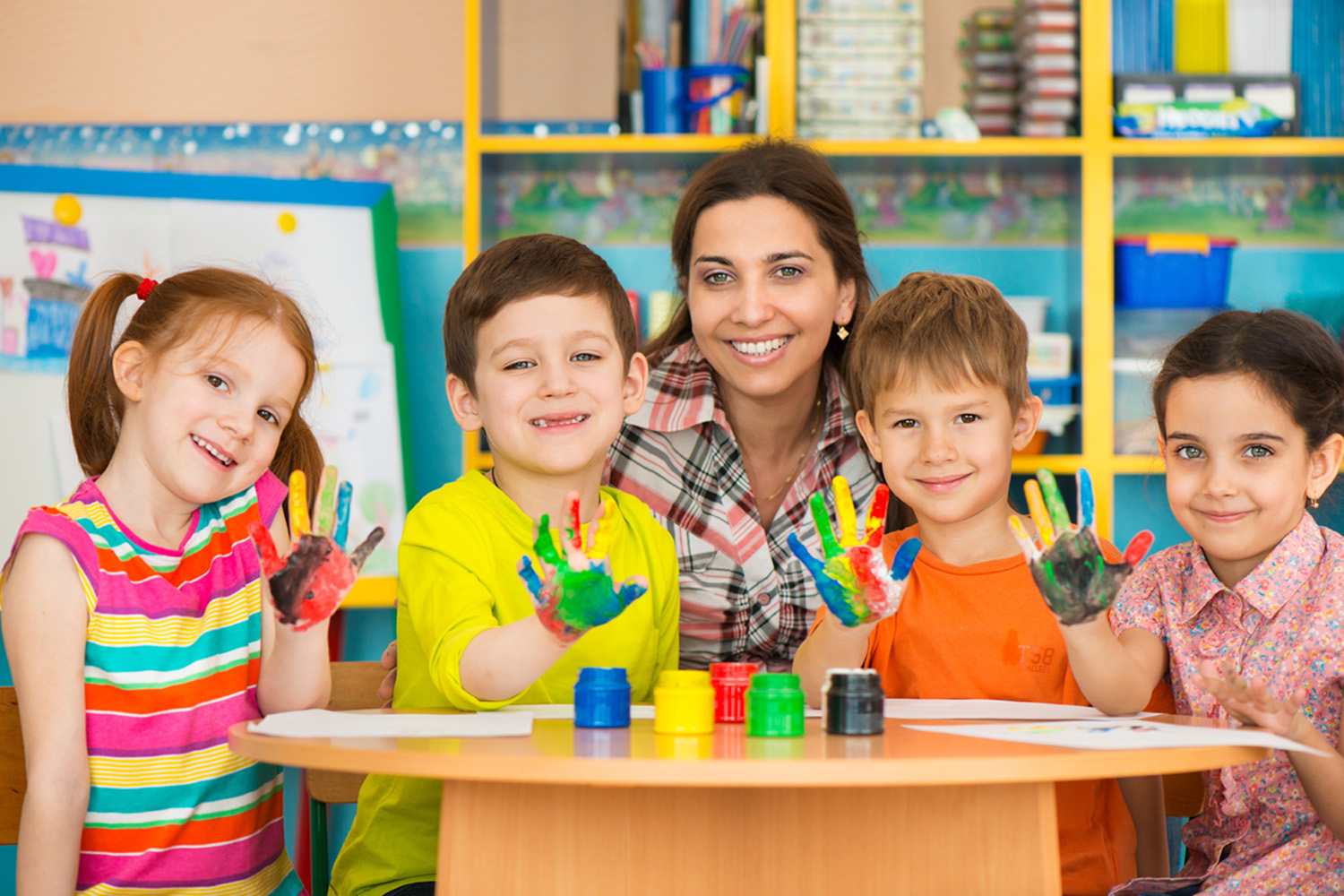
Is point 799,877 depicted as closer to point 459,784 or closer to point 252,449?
point 459,784

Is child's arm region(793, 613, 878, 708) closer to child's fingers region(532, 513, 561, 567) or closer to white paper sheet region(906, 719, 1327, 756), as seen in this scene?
white paper sheet region(906, 719, 1327, 756)

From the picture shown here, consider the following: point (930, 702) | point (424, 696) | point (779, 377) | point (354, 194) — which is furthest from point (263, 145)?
point (930, 702)

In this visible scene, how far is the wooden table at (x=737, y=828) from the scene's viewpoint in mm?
1001

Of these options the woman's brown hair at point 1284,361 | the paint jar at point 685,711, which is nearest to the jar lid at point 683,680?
the paint jar at point 685,711

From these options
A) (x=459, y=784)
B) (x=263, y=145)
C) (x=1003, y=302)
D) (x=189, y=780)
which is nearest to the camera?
(x=459, y=784)

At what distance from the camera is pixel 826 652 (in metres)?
1.36

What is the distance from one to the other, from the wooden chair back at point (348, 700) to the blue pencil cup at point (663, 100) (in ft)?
4.82

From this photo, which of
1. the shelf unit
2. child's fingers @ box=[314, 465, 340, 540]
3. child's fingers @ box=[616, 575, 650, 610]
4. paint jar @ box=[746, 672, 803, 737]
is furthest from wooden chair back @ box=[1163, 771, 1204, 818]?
child's fingers @ box=[314, 465, 340, 540]

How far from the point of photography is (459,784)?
1035 millimetres

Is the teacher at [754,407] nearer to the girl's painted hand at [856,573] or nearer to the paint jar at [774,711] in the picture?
the girl's painted hand at [856,573]

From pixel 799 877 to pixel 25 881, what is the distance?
83cm

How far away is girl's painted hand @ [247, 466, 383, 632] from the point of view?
1.15 m

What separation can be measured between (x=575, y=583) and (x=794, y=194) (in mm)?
1139

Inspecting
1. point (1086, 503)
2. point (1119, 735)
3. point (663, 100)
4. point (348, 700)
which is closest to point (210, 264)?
point (663, 100)
